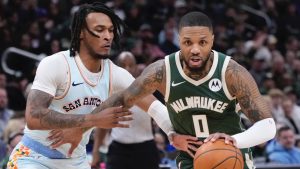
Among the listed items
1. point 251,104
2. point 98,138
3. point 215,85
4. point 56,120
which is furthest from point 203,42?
point 98,138

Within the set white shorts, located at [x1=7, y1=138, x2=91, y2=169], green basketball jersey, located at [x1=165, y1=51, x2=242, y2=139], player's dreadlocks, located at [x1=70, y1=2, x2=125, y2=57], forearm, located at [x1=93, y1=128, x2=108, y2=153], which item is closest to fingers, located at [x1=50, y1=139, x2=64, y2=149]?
white shorts, located at [x1=7, y1=138, x2=91, y2=169]

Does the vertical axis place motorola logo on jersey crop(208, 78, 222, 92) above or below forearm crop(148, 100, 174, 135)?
above

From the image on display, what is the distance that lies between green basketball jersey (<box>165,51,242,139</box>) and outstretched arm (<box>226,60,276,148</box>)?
66 mm

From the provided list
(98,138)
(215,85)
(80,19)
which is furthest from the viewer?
(98,138)

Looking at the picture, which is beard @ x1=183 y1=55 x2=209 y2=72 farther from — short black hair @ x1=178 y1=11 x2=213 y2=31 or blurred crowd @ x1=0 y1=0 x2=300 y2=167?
blurred crowd @ x1=0 y1=0 x2=300 y2=167

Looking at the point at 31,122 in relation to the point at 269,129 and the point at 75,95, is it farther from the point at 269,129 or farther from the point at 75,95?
the point at 269,129

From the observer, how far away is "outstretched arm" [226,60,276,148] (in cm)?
502

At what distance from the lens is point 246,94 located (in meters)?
5.18

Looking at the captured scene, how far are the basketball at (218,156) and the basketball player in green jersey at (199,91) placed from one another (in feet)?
0.89

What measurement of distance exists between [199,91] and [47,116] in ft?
3.72

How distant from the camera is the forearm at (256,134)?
4973mm

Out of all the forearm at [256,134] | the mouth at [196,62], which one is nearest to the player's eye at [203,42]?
the mouth at [196,62]

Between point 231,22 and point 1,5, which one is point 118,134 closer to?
point 1,5

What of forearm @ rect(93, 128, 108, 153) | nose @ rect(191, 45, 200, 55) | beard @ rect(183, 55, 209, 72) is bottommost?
forearm @ rect(93, 128, 108, 153)
